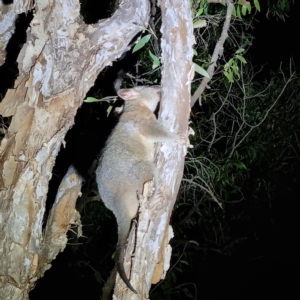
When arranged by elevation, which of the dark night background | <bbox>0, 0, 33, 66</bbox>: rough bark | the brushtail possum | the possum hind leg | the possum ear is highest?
<bbox>0, 0, 33, 66</bbox>: rough bark

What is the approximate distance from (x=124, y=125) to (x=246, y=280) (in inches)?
218

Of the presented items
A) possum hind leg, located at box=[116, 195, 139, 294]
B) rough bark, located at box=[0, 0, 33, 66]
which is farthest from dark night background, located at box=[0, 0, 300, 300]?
possum hind leg, located at box=[116, 195, 139, 294]

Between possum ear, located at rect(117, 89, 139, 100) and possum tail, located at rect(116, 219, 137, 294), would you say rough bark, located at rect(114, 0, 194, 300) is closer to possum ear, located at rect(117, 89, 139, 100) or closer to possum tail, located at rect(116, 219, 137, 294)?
possum tail, located at rect(116, 219, 137, 294)

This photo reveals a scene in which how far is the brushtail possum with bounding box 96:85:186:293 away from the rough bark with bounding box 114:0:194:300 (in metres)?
0.35

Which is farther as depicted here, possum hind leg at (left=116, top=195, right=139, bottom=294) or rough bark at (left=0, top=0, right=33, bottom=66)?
rough bark at (left=0, top=0, right=33, bottom=66)

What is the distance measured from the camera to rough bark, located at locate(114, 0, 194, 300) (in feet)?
7.26

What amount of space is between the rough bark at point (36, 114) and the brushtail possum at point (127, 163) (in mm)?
410

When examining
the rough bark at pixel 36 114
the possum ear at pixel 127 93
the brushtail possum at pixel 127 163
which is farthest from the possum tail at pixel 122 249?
the possum ear at pixel 127 93

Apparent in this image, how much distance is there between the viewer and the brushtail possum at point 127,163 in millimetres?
2902

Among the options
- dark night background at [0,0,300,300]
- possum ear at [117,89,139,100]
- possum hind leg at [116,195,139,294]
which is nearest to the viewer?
possum hind leg at [116,195,139,294]

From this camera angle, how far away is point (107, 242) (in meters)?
6.74

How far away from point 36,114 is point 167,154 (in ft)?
3.62

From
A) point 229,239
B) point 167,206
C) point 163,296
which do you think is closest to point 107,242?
point 163,296

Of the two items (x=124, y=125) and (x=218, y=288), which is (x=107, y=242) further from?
(x=124, y=125)
